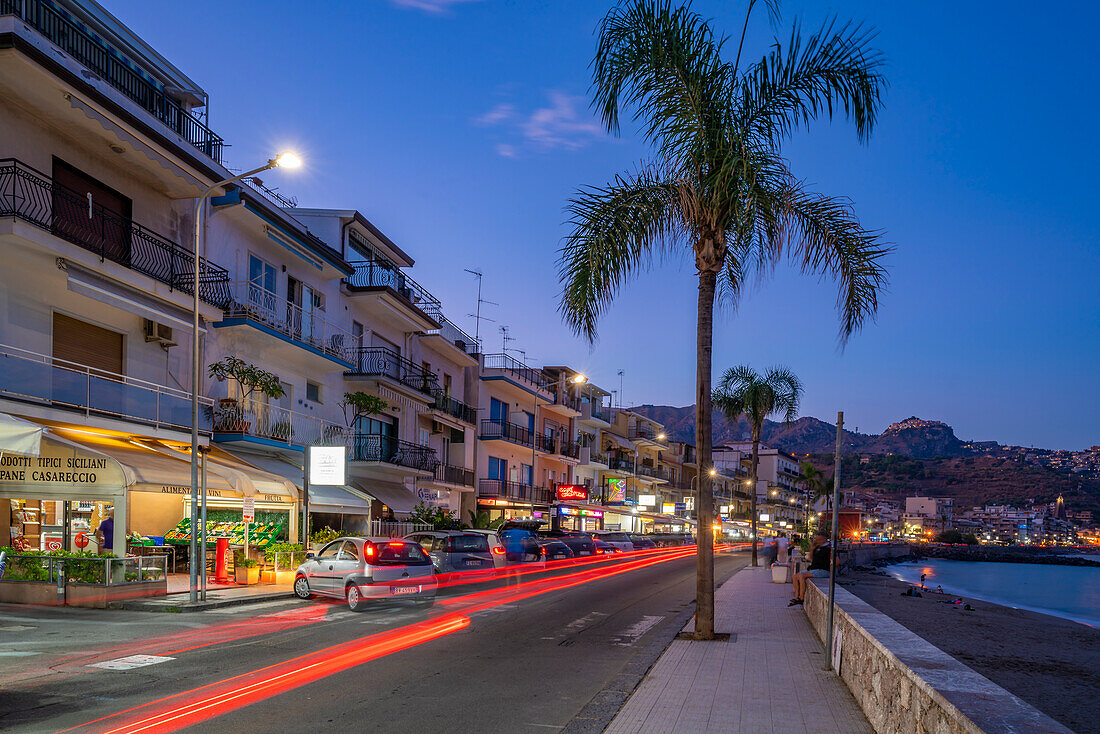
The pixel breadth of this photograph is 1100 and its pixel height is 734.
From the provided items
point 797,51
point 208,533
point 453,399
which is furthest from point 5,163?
point 453,399

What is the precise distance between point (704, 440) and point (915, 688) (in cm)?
837

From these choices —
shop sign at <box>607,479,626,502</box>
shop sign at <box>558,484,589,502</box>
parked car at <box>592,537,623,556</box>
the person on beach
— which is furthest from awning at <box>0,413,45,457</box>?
shop sign at <box>607,479,626,502</box>

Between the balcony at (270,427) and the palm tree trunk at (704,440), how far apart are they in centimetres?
A: 1622

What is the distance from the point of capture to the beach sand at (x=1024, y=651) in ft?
36.4

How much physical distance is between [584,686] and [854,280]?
7.76 meters

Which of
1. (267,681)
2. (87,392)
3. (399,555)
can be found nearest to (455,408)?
(87,392)

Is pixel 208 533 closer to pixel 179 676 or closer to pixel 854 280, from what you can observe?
pixel 179 676

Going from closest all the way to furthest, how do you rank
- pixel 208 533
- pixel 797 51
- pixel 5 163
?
pixel 797 51 < pixel 5 163 < pixel 208 533

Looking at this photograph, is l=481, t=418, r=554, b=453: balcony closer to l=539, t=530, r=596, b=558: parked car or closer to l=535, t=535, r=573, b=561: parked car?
l=539, t=530, r=596, b=558: parked car

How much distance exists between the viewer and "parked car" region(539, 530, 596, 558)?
39438mm

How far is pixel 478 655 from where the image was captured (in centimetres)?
1189

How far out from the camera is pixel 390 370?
37.2 metres

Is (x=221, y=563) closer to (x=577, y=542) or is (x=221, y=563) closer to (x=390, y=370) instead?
(x=390, y=370)

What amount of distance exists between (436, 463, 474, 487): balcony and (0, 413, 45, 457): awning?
1054 inches
